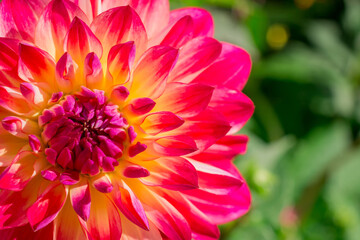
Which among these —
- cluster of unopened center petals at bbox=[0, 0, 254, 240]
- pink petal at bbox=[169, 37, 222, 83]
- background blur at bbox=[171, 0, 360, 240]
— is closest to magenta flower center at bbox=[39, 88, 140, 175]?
cluster of unopened center petals at bbox=[0, 0, 254, 240]

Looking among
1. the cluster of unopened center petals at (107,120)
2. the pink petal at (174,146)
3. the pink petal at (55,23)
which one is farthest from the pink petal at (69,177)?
the pink petal at (55,23)

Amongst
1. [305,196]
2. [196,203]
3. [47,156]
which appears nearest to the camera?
[47,156]

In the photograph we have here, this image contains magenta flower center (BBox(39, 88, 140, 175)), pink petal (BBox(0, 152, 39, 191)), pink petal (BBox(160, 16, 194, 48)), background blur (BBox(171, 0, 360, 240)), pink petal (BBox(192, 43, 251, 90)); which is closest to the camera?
pink petal (BBox(0, 152, 39, 191))

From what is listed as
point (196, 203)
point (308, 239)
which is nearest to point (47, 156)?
point (196, 203)

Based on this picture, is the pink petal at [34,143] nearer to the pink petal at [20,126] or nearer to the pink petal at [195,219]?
the pink petal at [20,126]

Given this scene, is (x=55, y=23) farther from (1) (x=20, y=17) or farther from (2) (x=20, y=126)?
(2) (x=20, y=126)

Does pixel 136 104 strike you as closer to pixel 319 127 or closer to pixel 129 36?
pixel 129 36

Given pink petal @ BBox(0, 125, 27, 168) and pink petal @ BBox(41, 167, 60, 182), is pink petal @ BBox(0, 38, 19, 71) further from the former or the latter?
pink petal @ BBox(41, 167, 60, 182)

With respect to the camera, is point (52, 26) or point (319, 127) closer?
point (52, 26)
